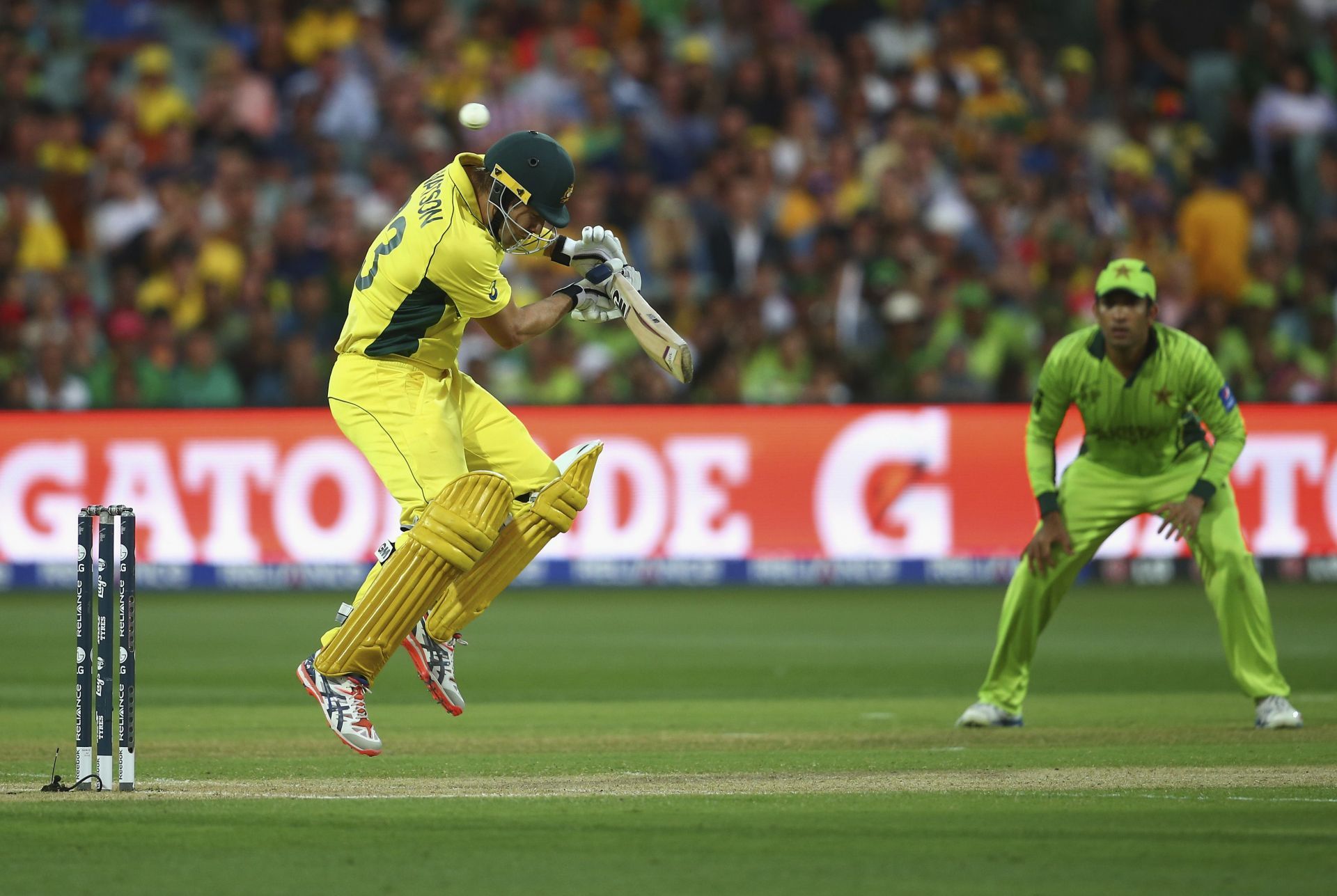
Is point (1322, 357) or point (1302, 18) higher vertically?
point (1302, 18)

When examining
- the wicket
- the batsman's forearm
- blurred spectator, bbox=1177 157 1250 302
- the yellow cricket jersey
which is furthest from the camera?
blurred spectator, bbox=1177 157 1250 302

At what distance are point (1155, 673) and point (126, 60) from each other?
12217 millimetres

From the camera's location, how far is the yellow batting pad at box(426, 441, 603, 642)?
7656mm

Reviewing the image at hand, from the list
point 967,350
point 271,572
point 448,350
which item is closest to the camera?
point 448,350

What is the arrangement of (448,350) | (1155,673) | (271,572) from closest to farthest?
(448,350), (1155,673), (271,572)

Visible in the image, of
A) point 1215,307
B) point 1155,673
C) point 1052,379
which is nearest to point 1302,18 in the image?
point 1215,307

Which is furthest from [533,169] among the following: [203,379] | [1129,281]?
[203,379]

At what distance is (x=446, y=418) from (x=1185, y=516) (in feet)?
10.9

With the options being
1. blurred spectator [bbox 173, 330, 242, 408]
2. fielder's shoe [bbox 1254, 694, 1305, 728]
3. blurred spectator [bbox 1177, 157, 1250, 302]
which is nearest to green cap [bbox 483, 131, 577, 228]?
fielder's shoe [bbox 1254, 694, 1305, 728]

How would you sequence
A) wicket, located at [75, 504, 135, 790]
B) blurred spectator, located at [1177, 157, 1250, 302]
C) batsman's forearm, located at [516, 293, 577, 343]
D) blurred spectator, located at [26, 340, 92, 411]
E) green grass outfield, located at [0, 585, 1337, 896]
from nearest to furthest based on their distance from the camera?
green grass outfield, located at [0, 585, 1337, 896], wicket, located at [75, 504, 135, 790], batsman's forearm, located at [516, 293, 577, 343], blurred spectator, located at [26, 340, 92, 411], blurred spectator, located at [1177, 157, 1250, 302]

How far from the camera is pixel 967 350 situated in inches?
636

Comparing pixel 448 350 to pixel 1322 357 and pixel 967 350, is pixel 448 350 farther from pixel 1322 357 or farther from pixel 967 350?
pixel 1322 357

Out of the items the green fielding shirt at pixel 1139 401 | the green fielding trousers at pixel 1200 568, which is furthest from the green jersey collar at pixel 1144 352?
the green fielding trousers at pixel 1200 568

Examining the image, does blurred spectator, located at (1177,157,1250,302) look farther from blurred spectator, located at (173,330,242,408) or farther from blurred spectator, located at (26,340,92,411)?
blurred spectator, located at (26,340,92,411)
